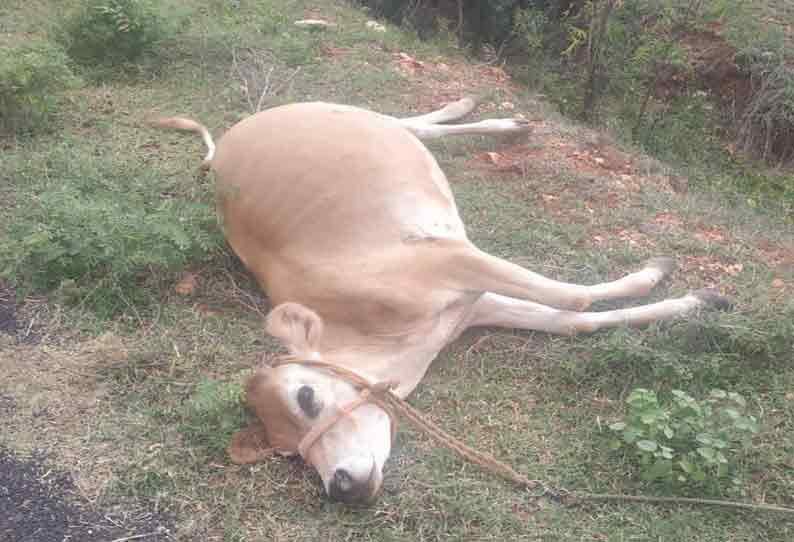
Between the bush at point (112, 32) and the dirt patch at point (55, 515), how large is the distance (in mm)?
4308

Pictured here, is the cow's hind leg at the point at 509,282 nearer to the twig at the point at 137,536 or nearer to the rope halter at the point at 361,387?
the rope halter at the point at 361,387

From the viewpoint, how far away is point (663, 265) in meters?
4.52

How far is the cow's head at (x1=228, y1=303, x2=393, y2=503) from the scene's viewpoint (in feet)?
9.82

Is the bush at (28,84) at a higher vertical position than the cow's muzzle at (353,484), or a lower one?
lower

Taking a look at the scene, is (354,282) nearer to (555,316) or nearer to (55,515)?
(555,316)

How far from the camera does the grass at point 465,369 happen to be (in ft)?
10.2

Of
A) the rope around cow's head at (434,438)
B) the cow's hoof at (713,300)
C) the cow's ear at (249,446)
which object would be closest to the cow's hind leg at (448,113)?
the cow's hoof at (713,300)

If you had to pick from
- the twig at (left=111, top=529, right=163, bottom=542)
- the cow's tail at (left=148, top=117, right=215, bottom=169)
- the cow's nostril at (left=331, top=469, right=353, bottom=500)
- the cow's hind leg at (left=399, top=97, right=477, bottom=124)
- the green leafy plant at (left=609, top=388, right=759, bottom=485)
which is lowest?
the cow's tail at (left=148, top=117, right=215, bottom=169)

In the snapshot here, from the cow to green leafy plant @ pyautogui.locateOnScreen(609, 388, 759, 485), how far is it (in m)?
0.78

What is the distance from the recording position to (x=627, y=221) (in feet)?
16.9

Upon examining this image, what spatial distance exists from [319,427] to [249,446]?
34 centimetres

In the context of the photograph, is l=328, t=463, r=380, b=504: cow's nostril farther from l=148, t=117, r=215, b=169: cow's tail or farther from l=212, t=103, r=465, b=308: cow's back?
l=148, t=117, r=215, b=169: cow's tail

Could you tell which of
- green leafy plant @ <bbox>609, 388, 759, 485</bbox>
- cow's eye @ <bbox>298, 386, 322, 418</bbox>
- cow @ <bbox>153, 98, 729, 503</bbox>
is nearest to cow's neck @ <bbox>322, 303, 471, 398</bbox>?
cow @ <bbox>153, 98, 729, 503</bbox>

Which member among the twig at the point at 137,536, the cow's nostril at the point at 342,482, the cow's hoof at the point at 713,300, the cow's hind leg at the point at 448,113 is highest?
the cow's hoof at the point at 713,300
